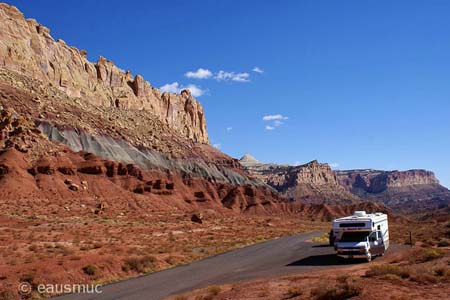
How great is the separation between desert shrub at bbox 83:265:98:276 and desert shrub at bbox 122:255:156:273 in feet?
7.08

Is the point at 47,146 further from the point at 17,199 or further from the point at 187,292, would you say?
the point at 187,292

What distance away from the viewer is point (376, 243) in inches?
989

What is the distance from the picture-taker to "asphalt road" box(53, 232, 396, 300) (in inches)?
714

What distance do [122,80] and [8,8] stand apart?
45.8 m

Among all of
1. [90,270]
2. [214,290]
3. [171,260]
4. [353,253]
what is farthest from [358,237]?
[90,270]

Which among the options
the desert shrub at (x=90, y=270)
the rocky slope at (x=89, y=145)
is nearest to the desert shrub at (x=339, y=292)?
the desert shrub at (x=90, y=270)

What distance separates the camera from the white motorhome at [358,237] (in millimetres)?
24094

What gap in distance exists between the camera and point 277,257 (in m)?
30.6

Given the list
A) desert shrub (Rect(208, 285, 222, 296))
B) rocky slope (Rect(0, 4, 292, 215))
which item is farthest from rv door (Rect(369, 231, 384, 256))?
rocky slope (Rect(0, 4, 292, 215))

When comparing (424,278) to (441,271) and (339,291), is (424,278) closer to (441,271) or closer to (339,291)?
(441,271)

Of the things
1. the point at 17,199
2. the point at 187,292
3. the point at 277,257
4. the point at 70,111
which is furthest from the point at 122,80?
the point at 187,292

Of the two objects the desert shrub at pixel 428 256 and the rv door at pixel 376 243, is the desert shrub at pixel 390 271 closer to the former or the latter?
the desert shrub at pixel 428 256

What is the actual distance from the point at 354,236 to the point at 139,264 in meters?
13.1

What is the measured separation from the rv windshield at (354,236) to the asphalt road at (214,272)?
141 cm
